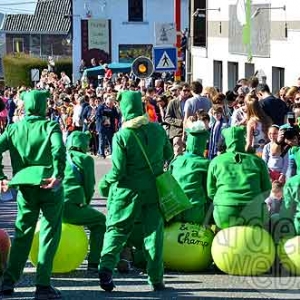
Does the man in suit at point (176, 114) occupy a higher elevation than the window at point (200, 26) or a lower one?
lower

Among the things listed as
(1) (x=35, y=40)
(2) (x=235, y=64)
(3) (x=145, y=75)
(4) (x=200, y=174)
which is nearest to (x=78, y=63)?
(1) (x=35, y=40)

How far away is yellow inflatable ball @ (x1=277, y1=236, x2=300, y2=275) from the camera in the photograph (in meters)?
10.1

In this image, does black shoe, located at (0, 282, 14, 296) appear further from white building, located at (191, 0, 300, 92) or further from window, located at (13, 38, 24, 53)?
window, located at (13, 38, 24, 53)

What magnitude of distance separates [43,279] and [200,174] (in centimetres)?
256

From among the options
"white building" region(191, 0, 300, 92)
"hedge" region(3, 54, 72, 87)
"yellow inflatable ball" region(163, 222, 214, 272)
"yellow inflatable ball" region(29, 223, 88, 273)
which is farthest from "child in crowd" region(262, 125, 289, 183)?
"hedge" region(3, 54, 72, 87)

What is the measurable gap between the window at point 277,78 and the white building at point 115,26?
130ft

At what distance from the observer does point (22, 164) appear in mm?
9398

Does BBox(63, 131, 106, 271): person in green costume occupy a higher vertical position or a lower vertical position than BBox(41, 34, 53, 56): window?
lower

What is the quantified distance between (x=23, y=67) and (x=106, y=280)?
68.3m

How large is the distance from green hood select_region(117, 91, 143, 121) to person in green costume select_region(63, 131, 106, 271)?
108 cm

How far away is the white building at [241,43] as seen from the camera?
27.5m

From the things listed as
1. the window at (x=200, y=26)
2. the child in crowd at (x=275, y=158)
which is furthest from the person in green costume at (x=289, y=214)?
the window at (x=200, y=26)

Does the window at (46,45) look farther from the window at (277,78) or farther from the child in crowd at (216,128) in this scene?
the child in crowd at (216,128)

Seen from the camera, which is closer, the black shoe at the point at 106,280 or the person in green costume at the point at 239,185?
the black shoe at the point at 106,280
